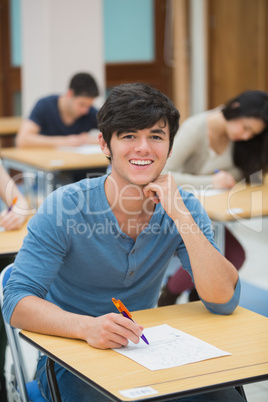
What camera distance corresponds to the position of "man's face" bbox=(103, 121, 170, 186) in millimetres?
1755

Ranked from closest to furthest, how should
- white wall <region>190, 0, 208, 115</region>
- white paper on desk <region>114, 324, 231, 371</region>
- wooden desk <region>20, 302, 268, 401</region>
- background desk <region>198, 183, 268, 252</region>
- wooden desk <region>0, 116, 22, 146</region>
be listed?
wooden desk <region>20, 302, 268, 401</region> → white paper on desk <region>114, 324, 231, 371</region> → background desk <region>198, 183, 268, 252</region> → wooden desk <region>0, 116, 22, 146</region> → white wall <region>190, 0, 208, 115</region>

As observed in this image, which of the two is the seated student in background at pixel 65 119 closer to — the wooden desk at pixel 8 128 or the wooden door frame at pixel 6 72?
the wooden desk at pixel 8 128

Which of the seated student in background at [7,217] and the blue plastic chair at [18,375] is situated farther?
the seated student in background at [7,217]

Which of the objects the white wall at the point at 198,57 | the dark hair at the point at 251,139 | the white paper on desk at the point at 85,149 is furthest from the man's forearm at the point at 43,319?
the white wall at the point at 198,57

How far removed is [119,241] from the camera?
1793 millimetres

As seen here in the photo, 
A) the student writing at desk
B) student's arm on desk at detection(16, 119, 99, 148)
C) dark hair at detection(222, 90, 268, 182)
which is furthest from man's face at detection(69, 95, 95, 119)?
the student writing at desk

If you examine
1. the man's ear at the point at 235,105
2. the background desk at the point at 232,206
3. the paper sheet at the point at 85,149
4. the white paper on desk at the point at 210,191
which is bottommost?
the background desk at the point at 232,206

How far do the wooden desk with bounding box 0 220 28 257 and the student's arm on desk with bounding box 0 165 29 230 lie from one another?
3 cm

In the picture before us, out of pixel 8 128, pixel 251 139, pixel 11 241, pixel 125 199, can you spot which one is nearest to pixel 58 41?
pixel 8 128

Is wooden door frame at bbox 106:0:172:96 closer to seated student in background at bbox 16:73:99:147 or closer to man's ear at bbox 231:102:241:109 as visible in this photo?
seated student in background at bbox 16:73:99:147

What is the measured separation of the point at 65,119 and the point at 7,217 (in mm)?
2312

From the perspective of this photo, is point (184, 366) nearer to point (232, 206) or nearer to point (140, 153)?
point (140, 153)

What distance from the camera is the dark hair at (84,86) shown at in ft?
15.3

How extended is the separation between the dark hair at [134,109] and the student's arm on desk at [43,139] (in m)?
2.97
